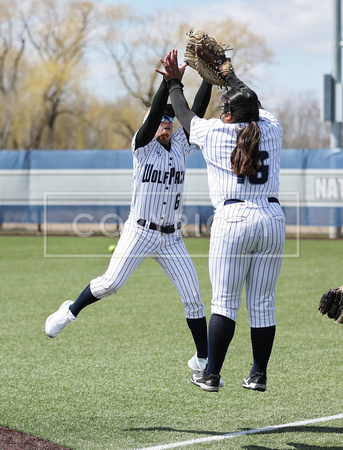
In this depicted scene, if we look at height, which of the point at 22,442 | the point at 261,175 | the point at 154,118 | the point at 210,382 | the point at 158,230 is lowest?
the point at 22,442

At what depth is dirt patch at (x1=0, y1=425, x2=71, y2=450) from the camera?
418 cm

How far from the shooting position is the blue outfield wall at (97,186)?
1817cm

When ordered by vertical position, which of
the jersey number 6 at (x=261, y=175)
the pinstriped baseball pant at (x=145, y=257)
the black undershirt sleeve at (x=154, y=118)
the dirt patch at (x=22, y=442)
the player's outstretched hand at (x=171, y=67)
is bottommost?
the dirt patch at (x=22, y=442)

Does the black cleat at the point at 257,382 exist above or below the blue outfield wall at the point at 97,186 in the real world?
below

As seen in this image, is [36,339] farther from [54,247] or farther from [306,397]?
[54,247]

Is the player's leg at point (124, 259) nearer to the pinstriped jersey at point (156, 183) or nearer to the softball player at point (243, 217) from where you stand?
the pinstriped jersey at point (156, 183)

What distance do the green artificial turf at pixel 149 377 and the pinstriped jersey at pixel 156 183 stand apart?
138 centimetres

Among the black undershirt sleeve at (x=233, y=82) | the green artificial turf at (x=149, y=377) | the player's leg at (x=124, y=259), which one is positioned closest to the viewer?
the black undershirt sleeve at (x=233, y=82)

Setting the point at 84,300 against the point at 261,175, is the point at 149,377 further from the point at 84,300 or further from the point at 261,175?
the point at 261,175

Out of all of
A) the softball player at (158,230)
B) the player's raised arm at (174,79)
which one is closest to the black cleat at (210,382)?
the softball player at (158,230)

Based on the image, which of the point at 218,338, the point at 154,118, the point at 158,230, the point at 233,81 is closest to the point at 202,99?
the point at 154,118

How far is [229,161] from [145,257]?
131 centimetres

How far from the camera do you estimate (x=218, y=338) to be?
4328mm

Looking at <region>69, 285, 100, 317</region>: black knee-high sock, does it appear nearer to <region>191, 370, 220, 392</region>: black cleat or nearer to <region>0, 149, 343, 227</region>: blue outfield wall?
<region>191, 370, 220, 392</region>: black cleat
